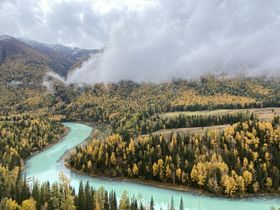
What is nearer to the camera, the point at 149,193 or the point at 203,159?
the point at 149,193

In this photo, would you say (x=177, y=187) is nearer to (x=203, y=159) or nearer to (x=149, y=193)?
(x=149, y=193)

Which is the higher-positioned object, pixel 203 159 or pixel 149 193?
pixel 203 159

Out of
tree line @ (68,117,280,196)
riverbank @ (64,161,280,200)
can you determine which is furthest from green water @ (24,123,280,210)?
tree line @ (68,117,280,196)

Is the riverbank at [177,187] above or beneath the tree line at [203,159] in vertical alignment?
beneath

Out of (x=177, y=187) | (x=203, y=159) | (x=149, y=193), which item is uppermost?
(x=203, y=159)

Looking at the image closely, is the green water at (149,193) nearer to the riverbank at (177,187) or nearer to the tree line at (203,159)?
the riverbank at (177,187)

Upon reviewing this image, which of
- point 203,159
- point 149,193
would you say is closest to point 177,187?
point 149,193

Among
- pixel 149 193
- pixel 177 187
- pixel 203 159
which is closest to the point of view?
pixel 149 193

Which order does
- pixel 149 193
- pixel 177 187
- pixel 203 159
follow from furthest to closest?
pixel 203 159, pixel 177 187, pixel 149 193

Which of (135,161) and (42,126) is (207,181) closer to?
(135,161)

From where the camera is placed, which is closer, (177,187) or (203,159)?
(177,187)

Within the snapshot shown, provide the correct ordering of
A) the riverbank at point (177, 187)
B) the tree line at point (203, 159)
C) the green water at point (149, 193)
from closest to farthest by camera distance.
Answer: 1. the green water at point (149, 193)
2. the riverbank at point (177, 187)
3. the tree line at point (203, 159)

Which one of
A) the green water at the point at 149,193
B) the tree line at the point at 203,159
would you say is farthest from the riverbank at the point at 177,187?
the green water at the point at 149,193
